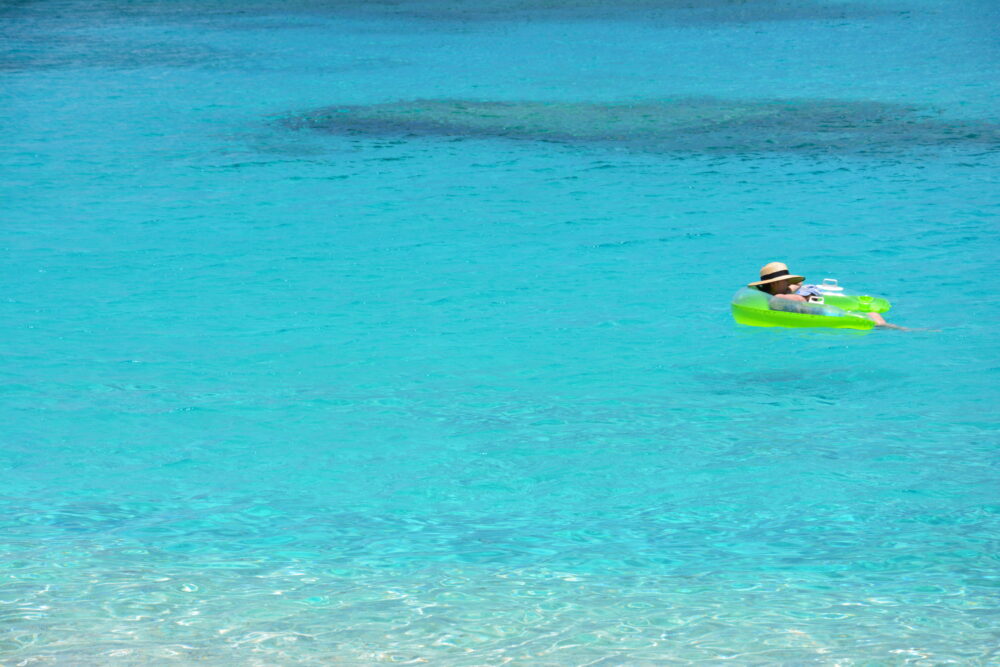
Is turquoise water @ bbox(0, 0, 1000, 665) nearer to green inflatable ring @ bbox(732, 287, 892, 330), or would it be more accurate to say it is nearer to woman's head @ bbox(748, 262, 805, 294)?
green inflatable ring @ bbox(732, 287, 892, 330)

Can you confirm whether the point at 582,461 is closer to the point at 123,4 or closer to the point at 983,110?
the point at 983,110

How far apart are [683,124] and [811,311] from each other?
9.59 meters

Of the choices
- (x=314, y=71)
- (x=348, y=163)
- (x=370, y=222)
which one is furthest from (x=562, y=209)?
(x=314, y=71)

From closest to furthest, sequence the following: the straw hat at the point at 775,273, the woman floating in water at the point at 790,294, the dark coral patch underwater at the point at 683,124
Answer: the woman floating in water at the point at 790,294, the straw hat at the point at 775,273, the dark coral patch underwater at the point at 683,124

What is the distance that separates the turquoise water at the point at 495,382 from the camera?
5.54 metres

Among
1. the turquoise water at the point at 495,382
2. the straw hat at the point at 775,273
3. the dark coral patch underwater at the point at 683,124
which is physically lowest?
the turquoise water at the point at 495,382

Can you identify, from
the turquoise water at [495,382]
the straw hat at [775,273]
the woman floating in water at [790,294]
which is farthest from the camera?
the straw hat at [775,273]

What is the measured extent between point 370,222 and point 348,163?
2970mm

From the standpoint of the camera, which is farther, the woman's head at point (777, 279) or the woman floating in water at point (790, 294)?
the woman's head at point (777, 279)

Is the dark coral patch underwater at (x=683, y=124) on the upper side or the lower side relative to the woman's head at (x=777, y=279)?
upper

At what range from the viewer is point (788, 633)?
17.3 ft

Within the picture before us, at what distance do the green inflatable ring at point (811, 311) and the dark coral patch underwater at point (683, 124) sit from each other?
24.0ft

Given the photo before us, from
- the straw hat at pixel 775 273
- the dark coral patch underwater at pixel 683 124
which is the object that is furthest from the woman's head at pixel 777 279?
the dark coral patch underwater at pixel 683 124

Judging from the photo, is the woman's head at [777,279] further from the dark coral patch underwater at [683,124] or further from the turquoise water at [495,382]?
the dark coral patch underwater at [683,124]
